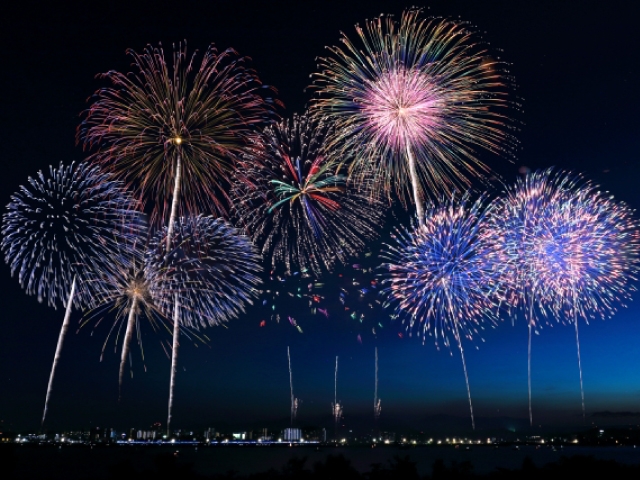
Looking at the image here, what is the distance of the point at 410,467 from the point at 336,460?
269 centimetres

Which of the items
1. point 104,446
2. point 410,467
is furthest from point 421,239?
point 104,446

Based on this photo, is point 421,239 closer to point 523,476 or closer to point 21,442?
point 523,476

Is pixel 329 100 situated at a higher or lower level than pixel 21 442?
higher

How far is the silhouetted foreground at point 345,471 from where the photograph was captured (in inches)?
687

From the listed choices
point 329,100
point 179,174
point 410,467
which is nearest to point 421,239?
point 329,100

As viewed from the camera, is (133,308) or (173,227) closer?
(173,227)

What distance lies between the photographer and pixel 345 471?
1925cm

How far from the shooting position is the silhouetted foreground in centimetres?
1744

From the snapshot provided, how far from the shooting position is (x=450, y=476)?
67.2ft

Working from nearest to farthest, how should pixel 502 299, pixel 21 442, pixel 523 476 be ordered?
pixel 523 476
pixel 502 299
pixel 21 442

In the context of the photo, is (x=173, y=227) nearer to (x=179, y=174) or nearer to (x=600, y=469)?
(x=179, y=174)

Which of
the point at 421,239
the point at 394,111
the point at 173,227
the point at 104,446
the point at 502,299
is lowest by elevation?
the point at 104,446

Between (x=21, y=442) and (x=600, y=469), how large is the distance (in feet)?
597

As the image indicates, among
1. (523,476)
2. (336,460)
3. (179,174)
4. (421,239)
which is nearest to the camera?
(336,460)
